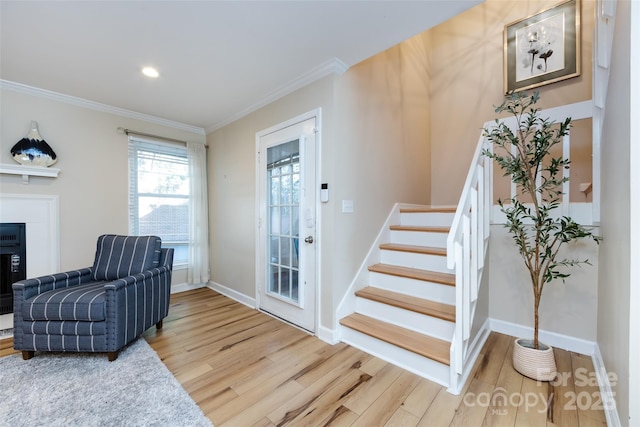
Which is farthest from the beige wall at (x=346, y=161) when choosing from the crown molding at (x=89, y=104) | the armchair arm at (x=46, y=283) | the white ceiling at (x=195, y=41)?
the armchair arm at (x=46, y=283)

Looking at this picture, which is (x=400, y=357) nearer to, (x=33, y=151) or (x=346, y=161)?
(x=346, y=161)

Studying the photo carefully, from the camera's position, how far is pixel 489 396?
1.62 metres

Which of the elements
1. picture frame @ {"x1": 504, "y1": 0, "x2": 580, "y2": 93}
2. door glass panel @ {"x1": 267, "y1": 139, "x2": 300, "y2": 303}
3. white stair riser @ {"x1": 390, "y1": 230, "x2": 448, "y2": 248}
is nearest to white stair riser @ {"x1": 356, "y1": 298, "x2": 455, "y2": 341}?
door glass panel @ {"x1": 267, "y1": 139, "x2": 300, "y2": 303}

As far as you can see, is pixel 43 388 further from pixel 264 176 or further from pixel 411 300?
pixel 411 300

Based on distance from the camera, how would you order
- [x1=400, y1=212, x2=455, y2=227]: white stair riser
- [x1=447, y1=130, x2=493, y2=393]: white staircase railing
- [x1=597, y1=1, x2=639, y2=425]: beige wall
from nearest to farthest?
1. [x1=597, y1=1, x2=639, y2=425]: beige wall
2. [x1=447, y1=130, x2=493, y2=393]: white staircase railing
3. [x1=400, y1=212, x2=455, y2=227]: white stair riser

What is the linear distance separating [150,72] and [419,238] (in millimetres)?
3094

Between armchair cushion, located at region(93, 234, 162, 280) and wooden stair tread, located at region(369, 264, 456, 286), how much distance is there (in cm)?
218

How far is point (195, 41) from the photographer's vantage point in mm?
2020

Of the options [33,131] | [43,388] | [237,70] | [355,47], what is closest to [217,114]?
[237,70]

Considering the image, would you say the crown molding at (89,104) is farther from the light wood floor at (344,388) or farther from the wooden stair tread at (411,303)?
the wooden stair tread at (411,303)

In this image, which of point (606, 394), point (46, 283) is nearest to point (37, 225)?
point (46, 283)

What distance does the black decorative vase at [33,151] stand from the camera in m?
2.66

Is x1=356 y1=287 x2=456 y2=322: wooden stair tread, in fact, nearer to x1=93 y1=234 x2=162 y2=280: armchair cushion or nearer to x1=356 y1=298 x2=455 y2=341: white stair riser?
x1=356 y1=298 x2=455 y2=341: white stair riser

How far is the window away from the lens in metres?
3.47
